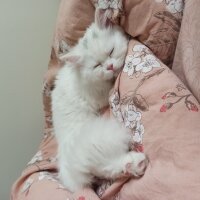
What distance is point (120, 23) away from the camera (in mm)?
1102

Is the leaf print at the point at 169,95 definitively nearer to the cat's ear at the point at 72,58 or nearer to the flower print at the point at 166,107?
the flower print at the point at 166,107

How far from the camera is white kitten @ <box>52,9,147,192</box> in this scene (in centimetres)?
88

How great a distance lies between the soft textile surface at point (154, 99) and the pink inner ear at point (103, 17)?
2cm

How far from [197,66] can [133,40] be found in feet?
0.85

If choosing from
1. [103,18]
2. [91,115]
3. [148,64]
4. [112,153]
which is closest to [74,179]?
[112,153]

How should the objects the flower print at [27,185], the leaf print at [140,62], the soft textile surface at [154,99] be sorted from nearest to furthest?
the soft textile surface at [154,99] < the leaf print at [140,62] < the flower print at [27,185]

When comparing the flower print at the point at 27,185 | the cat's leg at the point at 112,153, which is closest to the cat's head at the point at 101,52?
the cat's leg at the point at 112,153

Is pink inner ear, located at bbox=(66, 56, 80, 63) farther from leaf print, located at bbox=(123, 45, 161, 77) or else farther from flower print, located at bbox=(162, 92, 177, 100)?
flower print, located at bbox=(162, 92, 177, 100)

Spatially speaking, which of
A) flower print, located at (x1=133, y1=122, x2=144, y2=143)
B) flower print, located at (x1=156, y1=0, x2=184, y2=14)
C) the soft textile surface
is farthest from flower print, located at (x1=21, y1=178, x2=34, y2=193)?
flower print, located at (x1=156, y1=0, x2=184, y2=14)

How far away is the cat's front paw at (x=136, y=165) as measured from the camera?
0.83m

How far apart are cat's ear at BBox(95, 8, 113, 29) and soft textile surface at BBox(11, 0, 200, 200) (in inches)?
0.7

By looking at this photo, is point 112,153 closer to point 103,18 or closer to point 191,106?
point 191,106

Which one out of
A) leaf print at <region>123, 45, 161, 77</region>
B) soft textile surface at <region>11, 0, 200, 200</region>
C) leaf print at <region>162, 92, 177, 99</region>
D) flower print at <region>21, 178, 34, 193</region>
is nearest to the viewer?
soft textile surface at <region>11, 0, 200, 200</region>

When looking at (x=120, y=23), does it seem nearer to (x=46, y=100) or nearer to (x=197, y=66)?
(x=197, y=66)
